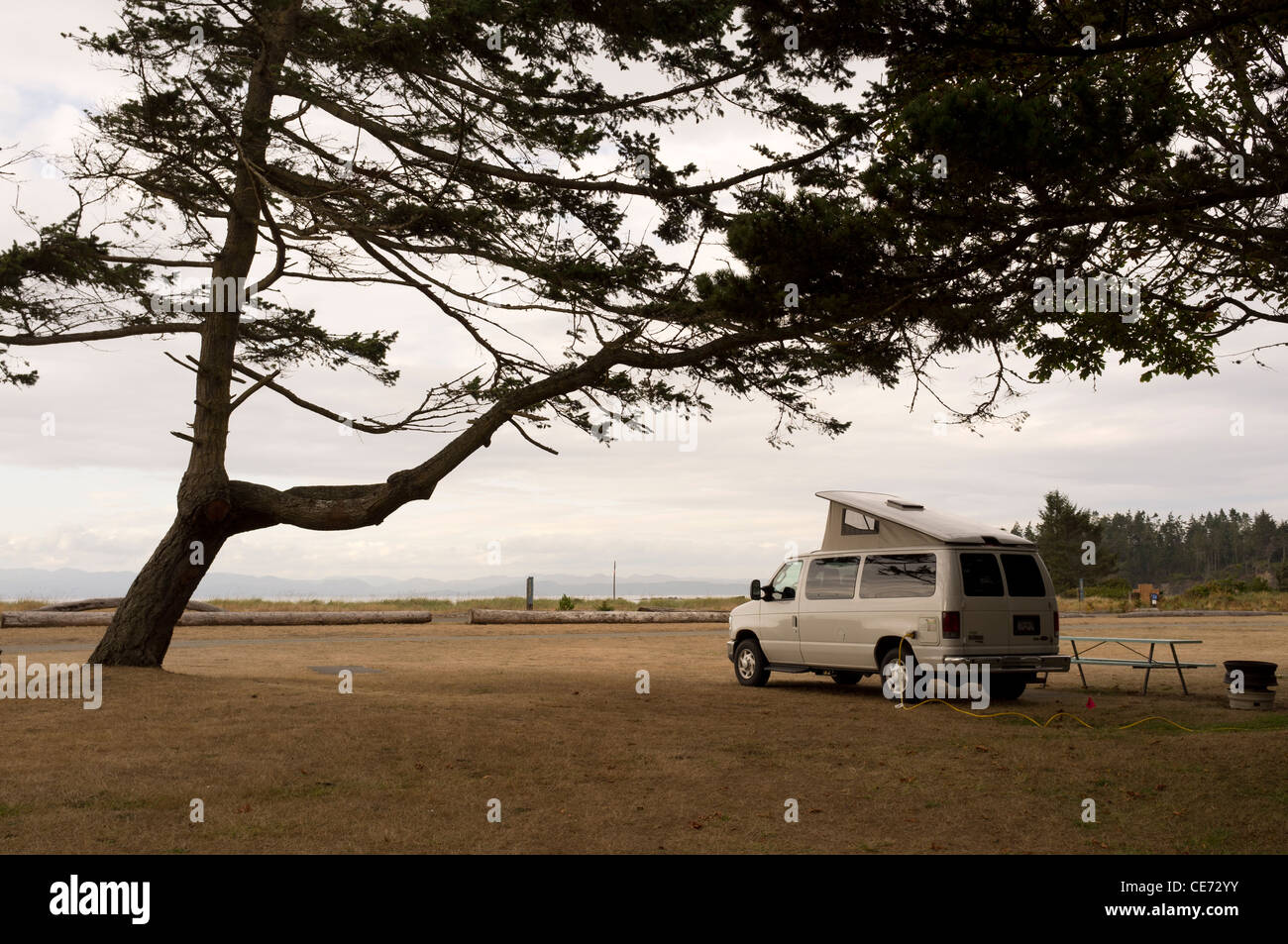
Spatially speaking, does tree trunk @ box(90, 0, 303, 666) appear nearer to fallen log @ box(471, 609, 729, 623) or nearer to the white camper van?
the white camper van

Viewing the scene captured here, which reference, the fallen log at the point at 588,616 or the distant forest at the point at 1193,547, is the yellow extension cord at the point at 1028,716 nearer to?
the fallen log at the point at 588,616

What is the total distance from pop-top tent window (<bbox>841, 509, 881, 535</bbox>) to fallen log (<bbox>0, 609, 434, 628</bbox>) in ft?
62.7

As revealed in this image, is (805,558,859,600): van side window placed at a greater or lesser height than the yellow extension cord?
greater

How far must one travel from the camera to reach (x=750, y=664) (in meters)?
16.7

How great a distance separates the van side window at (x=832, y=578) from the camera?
1509 cm

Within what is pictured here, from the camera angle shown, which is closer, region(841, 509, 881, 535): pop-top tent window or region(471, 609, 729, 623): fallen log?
region(841, 509, 881, 535): pop-top tent window

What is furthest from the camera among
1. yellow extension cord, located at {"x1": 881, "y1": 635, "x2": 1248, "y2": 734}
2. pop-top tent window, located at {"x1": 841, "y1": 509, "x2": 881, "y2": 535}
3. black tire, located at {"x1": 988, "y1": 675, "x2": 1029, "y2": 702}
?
pop-top tent window, located at {"x1": 841, "y1": 509, "x2": 881, "y2": 535}

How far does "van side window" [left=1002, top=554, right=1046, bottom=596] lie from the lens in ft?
45.6

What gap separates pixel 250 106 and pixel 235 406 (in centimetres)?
456

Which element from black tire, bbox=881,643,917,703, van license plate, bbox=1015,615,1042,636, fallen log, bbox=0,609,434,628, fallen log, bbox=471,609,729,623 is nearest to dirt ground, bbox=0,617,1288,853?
black tire, bbox=881,643,917,703

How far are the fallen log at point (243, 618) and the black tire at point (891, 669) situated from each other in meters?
19.9

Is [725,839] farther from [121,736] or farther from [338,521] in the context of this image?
[338,521]
